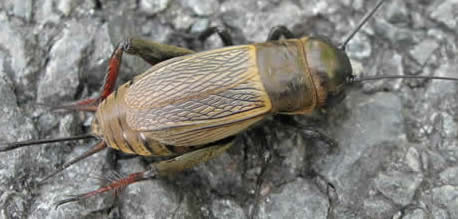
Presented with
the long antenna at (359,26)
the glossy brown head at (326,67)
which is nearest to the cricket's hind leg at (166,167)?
the glossy brown head at (326,67)

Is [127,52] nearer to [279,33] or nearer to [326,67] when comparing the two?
[279,33]

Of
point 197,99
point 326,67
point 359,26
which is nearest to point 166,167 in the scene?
point 197,99

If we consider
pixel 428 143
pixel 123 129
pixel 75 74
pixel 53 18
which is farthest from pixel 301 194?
pixel 53 18

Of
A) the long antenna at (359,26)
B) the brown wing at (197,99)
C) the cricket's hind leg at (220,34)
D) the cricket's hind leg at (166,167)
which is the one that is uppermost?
the long antenna at (359,26)

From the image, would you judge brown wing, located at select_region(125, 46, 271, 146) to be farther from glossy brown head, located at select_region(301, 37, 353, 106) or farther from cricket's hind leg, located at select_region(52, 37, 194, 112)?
glossy brown head, located at select_region(301, 37, 353, 106)

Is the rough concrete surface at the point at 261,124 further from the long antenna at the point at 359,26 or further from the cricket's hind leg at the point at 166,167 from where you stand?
the long antenna at the point at 359,26

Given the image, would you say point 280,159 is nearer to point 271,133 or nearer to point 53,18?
point 271,133
